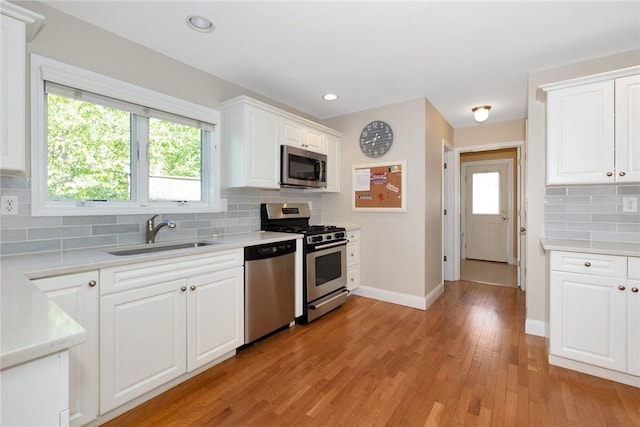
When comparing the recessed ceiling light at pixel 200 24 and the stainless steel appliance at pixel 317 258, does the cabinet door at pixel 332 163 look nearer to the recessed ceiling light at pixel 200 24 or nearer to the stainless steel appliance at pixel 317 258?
the stainless steel appliance at pixel 317 258

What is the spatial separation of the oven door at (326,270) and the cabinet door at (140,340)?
131 cm

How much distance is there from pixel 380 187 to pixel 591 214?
1967 millimetres

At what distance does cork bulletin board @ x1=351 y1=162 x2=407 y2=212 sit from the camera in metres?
3.45

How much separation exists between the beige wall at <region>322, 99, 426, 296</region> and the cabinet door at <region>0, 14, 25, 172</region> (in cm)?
310

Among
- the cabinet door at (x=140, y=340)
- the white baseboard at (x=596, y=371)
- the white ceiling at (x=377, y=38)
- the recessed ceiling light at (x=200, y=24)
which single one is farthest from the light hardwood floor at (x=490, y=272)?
the recessed ceiling light at (x=200, y=24)

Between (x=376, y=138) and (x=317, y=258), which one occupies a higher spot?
(x=376, y=138)

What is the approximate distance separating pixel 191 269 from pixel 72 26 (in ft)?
5.78

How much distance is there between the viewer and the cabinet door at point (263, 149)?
2.75 metres

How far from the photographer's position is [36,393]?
2.14ft

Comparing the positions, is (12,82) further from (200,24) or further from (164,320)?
(164,320)

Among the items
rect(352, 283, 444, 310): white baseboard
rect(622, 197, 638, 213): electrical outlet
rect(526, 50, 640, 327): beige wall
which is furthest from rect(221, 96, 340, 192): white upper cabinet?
rect(622, 197, 638, 213): electrical outlet

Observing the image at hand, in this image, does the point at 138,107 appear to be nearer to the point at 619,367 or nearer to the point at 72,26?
the point at 72,26

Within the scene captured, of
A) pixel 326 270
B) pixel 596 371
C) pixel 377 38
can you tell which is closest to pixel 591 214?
pixel 596 371

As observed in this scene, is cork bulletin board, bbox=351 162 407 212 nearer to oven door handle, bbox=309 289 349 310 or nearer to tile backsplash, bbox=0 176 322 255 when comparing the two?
oven door handle, bbox=309 289 349 310
